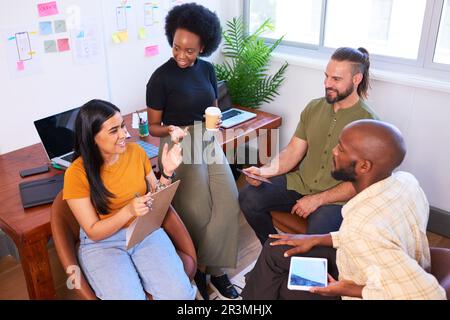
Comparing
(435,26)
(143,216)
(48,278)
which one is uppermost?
(435,26)

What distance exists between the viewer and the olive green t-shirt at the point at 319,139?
2162mm

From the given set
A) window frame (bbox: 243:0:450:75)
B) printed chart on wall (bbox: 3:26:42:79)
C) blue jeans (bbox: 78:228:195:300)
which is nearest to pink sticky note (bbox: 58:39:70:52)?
printed chart on wall (bbox: 3:26:42:79)

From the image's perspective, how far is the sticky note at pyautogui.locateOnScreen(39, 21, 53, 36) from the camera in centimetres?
246

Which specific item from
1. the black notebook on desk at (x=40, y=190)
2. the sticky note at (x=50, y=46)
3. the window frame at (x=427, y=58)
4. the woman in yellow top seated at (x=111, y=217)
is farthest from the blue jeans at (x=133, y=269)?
the window frame at (x=427, y=58)

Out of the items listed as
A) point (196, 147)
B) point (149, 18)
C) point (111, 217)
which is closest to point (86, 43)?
point (149, 18)

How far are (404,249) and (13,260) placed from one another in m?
2.23

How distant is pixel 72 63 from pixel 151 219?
4.47 ft

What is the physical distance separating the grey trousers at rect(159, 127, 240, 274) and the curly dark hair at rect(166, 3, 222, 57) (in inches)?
19.1

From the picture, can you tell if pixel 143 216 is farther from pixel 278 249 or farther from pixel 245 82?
pixel 245 82

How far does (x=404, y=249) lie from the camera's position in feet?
4.35

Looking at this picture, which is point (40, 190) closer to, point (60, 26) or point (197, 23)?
point (60, 26)

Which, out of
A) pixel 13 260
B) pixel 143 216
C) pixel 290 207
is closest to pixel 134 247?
pixel 143 216

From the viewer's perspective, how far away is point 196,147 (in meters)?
2.29
